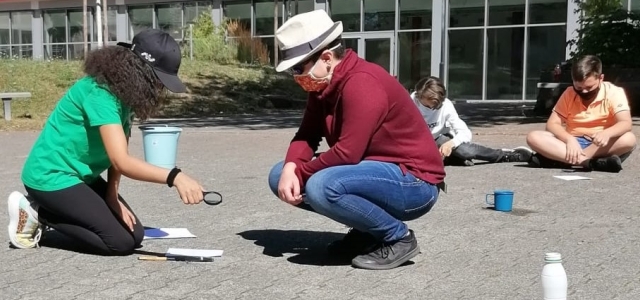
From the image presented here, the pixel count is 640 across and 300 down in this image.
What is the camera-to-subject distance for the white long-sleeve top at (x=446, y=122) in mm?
9195

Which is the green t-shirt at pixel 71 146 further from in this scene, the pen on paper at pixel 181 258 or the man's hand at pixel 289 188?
the man's hand at pixel 289 188

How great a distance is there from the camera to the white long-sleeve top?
9.20 m

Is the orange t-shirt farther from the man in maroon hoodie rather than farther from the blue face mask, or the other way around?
the man in maroon hoodie

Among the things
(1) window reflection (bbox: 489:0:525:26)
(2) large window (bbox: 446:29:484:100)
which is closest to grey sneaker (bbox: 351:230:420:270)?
(1) window reflection (bbox: 489:0:525:26)

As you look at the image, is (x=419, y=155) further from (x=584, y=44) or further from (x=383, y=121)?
(x=584, y=44)

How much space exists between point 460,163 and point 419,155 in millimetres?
5304

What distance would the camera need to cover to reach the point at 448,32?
94.6 ft

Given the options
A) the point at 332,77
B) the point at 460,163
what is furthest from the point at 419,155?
the point at 460,163

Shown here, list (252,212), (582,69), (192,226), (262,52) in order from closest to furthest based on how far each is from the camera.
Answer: (192,226) < (252,212) < (582,69) < (262,52)

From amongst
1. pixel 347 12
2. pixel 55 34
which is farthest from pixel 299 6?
pixel 55 34

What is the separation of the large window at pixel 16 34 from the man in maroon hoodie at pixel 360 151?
125ft

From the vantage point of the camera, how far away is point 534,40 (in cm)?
2714

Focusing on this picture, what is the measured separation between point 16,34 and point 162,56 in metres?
39.4

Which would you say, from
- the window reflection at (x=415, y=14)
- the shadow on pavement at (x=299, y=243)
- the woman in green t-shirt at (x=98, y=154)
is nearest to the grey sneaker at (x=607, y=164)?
the shadow on pavement at (x=299, y=243)
